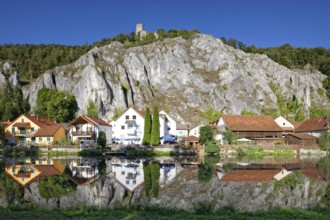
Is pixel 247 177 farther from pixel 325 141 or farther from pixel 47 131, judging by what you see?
pixel 47 131

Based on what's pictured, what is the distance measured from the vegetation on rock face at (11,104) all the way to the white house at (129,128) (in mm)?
34474

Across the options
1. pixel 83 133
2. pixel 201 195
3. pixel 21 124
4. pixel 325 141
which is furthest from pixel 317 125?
pixel 201 195

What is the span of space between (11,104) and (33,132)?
28.5m

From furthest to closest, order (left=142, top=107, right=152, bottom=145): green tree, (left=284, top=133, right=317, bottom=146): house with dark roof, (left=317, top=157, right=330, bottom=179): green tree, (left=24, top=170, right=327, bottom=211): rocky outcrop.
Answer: (left=284, top=133, right=317, bottom=146): house with dark roof
(left=142, top=107, right=152, bottom=145): green tree
(left=317, top=157, right=330, bottom=179): green tree
(left=24, top=170, right=327, bottom=211): rocky outcrop

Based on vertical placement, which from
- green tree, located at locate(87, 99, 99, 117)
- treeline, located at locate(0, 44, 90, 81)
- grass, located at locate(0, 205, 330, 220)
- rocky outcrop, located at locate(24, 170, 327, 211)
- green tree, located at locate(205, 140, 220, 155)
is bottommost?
rocky outcrop, located at locate(24, 170, 327, 211)

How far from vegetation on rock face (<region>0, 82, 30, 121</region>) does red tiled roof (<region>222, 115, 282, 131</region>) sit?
56.3 m

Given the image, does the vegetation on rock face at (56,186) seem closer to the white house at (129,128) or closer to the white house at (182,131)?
the white house at (129,128)

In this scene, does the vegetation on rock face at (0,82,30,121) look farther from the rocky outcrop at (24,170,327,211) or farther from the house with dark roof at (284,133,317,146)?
the rocky outcrop at (24,170,327,211)

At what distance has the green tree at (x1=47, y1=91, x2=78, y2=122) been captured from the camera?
3669 inches

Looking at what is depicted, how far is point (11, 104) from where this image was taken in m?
97.8

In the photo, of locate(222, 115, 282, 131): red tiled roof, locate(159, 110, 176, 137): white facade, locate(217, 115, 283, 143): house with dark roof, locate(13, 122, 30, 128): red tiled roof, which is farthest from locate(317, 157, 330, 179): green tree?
Result: locate(13, 122, 30, 128): red tiled roof

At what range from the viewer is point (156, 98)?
10906 cm

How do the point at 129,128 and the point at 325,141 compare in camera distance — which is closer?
the point at 325,141

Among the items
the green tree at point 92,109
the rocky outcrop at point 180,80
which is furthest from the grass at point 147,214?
the rocky outcrop at point 180,80
